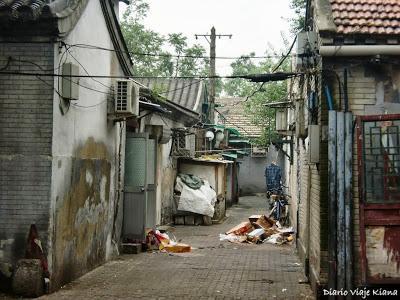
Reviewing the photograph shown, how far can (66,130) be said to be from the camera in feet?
30.5

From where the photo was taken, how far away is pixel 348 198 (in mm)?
8320

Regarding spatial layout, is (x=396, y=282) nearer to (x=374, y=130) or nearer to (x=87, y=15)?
(x=374, y=130)

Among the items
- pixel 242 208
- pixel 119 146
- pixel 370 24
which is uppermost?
pixel 370 24

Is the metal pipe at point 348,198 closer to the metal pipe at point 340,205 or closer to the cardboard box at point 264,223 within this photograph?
the metal pipe at point 340,205

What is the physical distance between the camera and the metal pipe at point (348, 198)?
27.1 feet

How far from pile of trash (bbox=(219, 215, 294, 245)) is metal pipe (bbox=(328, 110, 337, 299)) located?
8226mm

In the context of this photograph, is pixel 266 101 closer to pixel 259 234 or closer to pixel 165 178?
pixel 165 178

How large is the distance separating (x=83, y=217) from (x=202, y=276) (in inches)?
103

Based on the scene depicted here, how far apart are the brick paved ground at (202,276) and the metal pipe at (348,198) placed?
41.1 inches

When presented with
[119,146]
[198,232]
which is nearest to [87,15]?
[119,146]

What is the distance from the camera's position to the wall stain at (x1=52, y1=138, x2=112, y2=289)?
9.16 meters

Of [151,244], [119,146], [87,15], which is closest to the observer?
[87,15]

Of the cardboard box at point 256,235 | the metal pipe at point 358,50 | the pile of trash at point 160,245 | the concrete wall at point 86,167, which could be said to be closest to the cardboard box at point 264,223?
the cardboard box at point 256,235

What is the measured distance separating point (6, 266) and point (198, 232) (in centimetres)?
1121
